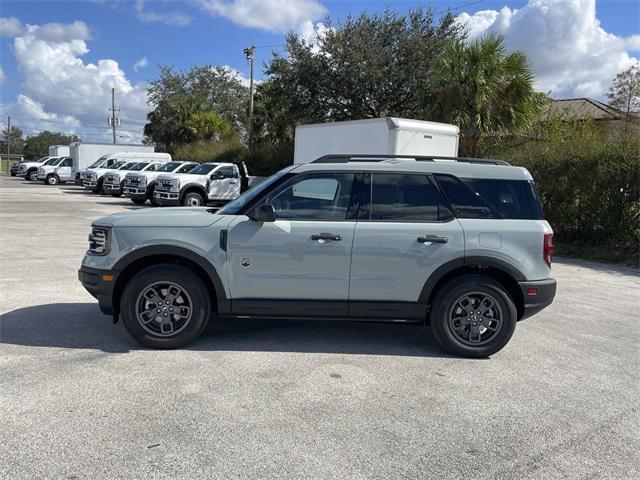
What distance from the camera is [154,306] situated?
16.1 feet

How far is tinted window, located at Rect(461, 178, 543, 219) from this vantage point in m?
5.04

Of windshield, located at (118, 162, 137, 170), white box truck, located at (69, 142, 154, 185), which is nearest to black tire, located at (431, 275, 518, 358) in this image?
windshield, located at (118, 162, 137, 170)

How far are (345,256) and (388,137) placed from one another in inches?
334

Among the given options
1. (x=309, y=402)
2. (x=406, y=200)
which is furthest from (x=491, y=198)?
(x=309, y=402)

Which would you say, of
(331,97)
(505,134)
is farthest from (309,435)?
(331,97)

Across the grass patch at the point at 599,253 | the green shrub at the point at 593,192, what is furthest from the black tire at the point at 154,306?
the green shrub at the point at 593,192

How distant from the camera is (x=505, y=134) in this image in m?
16.2

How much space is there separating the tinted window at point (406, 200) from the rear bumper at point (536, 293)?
963 millimetres

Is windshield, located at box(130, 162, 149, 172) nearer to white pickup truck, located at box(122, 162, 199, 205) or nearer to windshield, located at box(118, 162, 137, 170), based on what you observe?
windshield, located at box(118, 162, 137, 170)

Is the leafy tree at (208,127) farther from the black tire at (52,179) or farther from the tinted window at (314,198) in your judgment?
the tinted window at (314,198)

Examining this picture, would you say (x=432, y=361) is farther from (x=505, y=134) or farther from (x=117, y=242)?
(x=505, y=134)

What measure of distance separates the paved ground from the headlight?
88 cm

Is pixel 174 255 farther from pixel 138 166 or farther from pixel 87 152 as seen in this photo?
pixel 87 152

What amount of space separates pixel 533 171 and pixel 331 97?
13.4m
